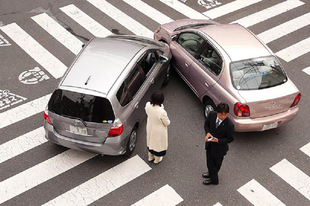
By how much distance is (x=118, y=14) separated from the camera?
12.8 meters

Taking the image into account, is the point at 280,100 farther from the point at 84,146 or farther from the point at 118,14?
the point at 118,14

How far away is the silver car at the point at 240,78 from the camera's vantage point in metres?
7.74

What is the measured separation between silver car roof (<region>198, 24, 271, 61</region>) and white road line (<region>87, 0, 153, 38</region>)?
129 inches

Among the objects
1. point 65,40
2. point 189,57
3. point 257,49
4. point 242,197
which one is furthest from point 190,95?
point 65,40

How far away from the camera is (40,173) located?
7488 millimetres

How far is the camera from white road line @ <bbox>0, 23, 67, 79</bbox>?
33.7 feet

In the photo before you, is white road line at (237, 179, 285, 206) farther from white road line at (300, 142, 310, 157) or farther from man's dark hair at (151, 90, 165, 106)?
man's dark hair at (151, 90, 165, 106)

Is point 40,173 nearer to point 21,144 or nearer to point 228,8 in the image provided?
point 21,144

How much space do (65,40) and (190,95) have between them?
4.30m

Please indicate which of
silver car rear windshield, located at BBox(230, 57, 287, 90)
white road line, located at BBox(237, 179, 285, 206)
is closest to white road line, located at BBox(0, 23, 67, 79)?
silver car rear windshield, located at BBox(230, 57, 287, 90)

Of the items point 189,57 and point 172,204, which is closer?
point 172,204

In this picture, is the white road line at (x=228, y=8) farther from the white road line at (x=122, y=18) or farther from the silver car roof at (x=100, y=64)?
→ the silver car roof at (x=100, y=64)

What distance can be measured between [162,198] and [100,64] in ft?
9.11

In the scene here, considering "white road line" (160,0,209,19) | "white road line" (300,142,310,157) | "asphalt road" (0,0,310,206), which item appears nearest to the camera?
"asphalt road" (0,0,310,206)
